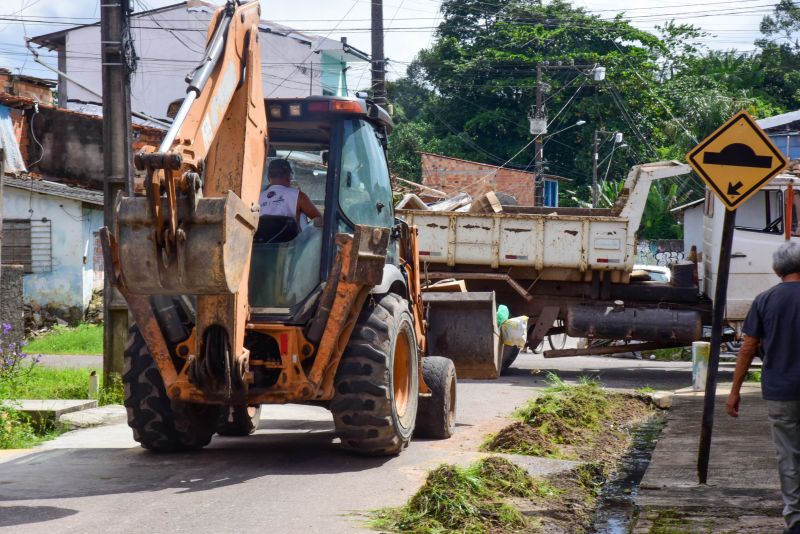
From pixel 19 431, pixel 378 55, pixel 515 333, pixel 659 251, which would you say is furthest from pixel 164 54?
pixel 19 431

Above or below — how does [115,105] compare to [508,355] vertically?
above

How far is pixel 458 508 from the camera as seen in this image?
6.43 metres

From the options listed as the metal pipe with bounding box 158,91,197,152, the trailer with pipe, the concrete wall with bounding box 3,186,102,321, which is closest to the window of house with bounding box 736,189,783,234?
the trailer with pipe

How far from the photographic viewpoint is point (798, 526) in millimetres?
6137

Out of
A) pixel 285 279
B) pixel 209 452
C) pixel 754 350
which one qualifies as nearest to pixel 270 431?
pixel 209 452

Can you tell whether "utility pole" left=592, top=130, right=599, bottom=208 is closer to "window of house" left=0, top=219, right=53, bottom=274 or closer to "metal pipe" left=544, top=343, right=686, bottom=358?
"window of house" left=0, top=219, right=53, bottom=274

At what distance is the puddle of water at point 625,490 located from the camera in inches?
285

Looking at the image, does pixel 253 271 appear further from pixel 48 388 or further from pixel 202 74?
pixel 48 388

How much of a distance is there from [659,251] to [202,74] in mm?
36066

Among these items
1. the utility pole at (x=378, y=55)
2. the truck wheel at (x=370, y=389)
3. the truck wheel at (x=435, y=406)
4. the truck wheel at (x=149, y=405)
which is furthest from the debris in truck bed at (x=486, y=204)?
the truck wheel at (x=149, y=405)

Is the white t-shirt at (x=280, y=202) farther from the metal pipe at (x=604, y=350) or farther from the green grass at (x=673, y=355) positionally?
the green grass at (x=673, y=355)

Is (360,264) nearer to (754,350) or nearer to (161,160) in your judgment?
(161,160)

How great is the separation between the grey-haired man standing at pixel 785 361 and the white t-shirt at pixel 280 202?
378 centimetres

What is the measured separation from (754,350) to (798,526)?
1120mm
